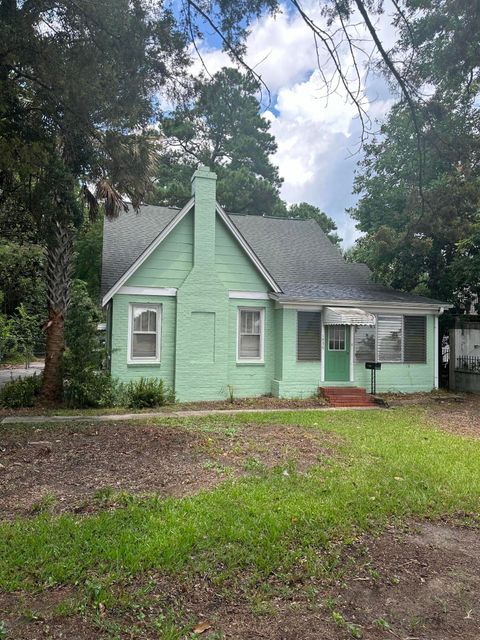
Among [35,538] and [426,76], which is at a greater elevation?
[426,76]

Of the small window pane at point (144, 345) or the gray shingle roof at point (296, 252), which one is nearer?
the small window pane at point (144, 345)

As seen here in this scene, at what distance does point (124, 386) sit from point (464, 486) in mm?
8650

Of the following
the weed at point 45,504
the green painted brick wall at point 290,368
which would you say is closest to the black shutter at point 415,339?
the green painted brick wall at point 290,368

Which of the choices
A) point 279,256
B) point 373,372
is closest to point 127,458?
point 373,372

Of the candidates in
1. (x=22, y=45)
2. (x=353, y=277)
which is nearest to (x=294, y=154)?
(x=22, y=45)

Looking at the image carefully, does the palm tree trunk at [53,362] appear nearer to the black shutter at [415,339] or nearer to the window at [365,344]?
the window at [365,344]

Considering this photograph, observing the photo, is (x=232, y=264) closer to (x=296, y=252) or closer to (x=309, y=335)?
(x=309, y=335)

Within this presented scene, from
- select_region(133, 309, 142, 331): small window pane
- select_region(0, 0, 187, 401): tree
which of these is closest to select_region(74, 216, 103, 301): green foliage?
select_region(133, 309, 142, 331): small window pane

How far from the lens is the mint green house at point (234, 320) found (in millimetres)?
12492

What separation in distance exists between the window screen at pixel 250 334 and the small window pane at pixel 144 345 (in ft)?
8.35

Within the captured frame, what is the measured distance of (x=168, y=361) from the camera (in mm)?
12609

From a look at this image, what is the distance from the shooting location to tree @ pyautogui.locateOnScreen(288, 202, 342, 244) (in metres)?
36.9

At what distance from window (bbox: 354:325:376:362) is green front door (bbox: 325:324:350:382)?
0.41 metres

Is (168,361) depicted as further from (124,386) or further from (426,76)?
(426,76)
